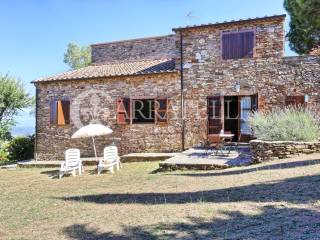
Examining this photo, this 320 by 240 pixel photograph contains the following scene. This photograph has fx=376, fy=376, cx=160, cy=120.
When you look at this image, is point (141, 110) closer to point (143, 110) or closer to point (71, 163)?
point (143, 110)

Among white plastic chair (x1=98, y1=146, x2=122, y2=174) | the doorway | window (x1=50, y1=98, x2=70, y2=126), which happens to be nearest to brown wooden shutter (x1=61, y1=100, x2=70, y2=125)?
window (x1=50, y1=98, x2=70, y2=126)

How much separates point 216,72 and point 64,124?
7692 millimetres

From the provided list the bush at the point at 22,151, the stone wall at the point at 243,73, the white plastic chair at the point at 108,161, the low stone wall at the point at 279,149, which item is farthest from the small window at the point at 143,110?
the low stone wall at the point at 279,149

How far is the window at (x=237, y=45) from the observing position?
49.7 ft

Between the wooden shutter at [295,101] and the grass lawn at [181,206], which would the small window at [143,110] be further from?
the grass lawn at [181,206]

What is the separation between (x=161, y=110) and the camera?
16.5 m

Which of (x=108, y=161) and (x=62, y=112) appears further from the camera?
(x=62, y=112)

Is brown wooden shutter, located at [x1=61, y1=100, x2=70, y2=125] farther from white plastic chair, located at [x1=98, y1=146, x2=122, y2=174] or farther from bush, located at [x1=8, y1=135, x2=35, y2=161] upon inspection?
white plastic chair, located at [x1=98, y1=146, x2=122, y2=174]

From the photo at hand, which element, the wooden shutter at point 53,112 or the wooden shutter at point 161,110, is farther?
the wooden shutter at point 53,112

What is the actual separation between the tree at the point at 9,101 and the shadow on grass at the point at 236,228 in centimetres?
1867

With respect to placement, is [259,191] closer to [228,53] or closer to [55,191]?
[55,191]

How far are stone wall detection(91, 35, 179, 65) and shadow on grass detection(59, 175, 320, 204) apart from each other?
46.3ft

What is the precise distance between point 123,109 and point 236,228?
12511 mm

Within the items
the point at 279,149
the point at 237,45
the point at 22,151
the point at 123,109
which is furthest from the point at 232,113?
the point at 22,151
